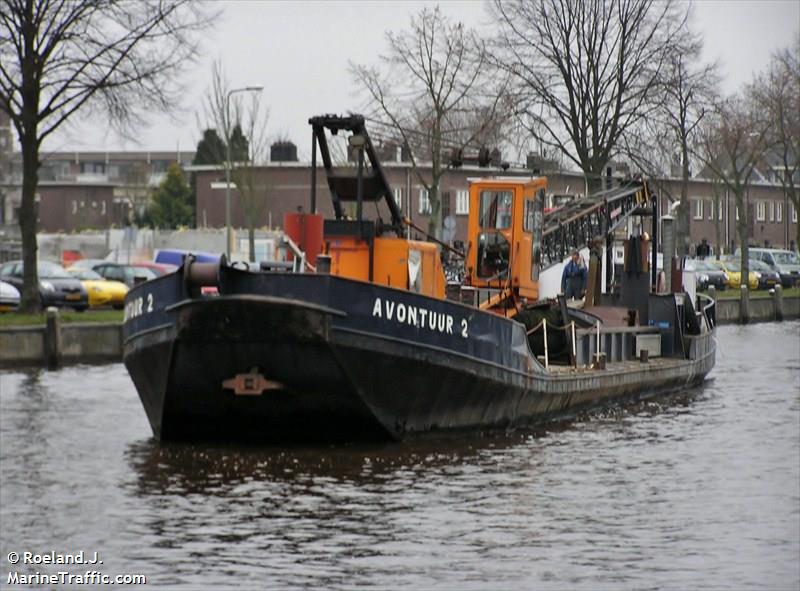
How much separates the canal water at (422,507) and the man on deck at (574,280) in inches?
295

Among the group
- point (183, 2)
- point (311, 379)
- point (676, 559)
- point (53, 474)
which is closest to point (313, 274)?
point (311, 379)

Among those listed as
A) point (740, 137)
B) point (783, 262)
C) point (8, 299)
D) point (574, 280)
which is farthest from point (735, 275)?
point (574, 280)

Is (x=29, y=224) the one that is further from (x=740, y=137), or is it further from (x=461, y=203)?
(x=461, y=203)

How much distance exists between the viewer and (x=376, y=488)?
66.7 ft

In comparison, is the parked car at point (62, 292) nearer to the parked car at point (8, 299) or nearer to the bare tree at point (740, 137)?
the parked car at point (8, 299)

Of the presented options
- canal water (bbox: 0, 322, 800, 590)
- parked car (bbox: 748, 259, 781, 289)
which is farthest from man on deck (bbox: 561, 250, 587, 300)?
parked car (bbox: 748, 259, 781, 289)

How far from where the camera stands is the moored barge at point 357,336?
21.4 metres

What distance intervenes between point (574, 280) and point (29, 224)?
13421 mm

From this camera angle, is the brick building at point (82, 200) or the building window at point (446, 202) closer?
the building window at point (446, 202)

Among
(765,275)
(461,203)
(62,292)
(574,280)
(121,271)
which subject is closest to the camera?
(574,280)

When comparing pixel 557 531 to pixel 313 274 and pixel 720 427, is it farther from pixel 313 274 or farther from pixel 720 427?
pixel 720 427

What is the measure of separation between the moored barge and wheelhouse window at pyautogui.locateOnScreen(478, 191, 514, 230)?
0.9 inches

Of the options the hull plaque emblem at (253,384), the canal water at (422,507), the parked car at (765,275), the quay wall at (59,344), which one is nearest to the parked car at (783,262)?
the parked car at (765,275)

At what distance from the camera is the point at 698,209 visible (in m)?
109
